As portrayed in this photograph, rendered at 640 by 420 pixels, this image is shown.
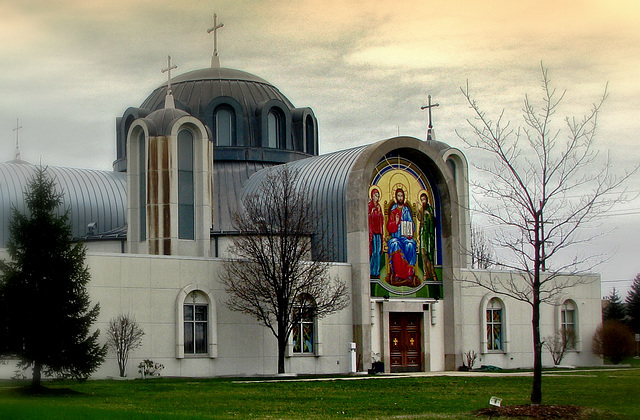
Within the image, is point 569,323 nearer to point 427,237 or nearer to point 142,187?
point 427,237

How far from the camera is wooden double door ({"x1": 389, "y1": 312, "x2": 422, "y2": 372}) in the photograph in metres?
42.7

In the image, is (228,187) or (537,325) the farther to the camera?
(228,187)

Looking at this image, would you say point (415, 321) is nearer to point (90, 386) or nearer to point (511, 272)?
point (511, 272)

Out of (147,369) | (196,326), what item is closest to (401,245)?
(196,326)

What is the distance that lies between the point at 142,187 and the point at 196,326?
7.16m

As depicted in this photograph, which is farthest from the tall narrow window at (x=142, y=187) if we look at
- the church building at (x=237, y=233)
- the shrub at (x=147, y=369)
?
the shrub at (x=147, y=369)

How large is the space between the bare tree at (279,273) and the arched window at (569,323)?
1435 cm

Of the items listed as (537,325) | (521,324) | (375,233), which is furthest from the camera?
(521,324)

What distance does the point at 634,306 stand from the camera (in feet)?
251

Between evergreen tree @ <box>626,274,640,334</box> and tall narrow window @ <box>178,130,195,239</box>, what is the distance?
4442 cm

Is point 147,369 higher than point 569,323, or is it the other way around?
point 569,323

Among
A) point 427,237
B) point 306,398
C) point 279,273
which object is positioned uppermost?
point 427,237

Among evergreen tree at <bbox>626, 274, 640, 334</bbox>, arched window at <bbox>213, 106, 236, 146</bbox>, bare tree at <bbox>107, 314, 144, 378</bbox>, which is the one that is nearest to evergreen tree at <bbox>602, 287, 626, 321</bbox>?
evergreen tree at <bbox>626, 274, 640, 334</bbox>

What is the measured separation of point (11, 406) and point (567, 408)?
1118cm
